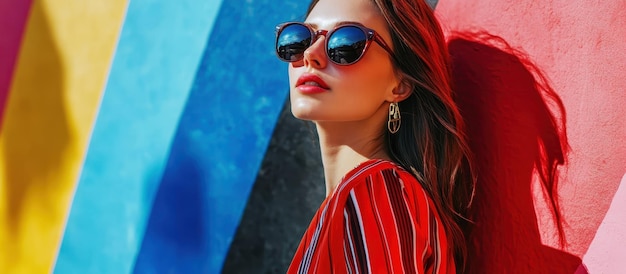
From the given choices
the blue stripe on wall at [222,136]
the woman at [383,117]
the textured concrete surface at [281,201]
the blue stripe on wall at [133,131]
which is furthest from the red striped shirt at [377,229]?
the blue stripe on wall at [133,131]

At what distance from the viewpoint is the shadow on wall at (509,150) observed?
1598mm

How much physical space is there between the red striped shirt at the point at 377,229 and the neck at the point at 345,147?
163 millimetres

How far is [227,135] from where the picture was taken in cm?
243

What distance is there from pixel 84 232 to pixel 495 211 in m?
1.57

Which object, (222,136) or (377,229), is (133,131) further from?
(377,229)

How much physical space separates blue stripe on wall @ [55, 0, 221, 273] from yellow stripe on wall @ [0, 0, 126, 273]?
0.08 metres

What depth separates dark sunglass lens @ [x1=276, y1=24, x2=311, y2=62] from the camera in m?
1.74

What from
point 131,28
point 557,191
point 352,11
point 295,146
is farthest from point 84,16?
point 557,191

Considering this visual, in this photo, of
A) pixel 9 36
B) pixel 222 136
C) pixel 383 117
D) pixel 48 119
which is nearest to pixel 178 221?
pixel 222 136

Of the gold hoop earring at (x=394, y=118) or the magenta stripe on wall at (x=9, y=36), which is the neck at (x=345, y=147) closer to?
the gold hoop earring at (x=394, y=118)

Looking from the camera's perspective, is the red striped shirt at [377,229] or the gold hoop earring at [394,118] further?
the gold hoop earring at [394,118]

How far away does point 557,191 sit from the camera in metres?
1.58

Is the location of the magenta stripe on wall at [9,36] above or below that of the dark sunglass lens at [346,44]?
below

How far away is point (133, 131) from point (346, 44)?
1222 mm
